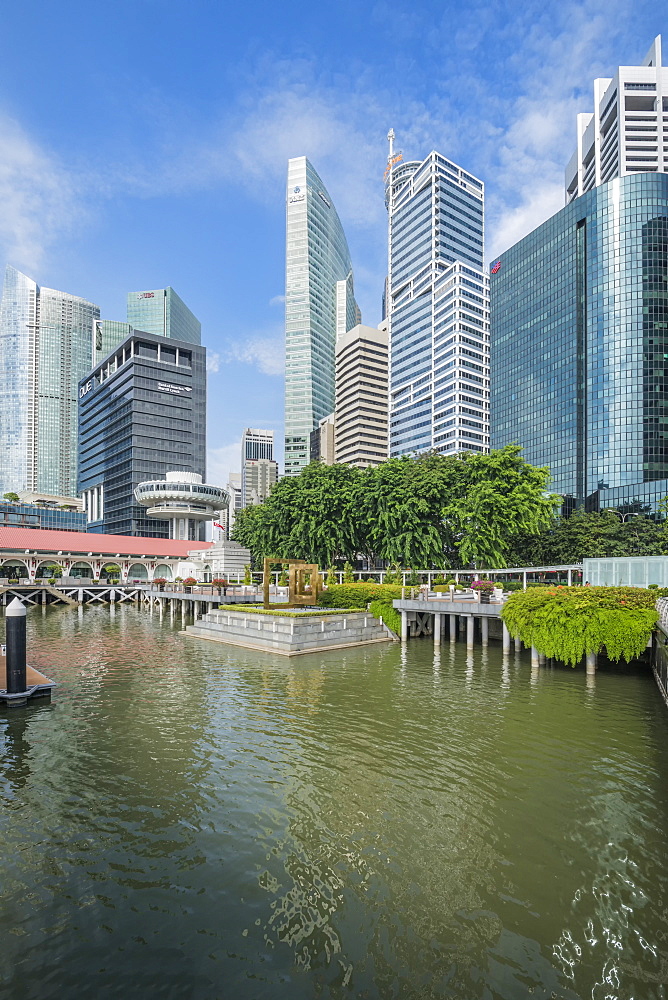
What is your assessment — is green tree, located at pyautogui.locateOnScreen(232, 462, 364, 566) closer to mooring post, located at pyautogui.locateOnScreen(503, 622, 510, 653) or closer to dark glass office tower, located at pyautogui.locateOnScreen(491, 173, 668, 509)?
mooring post, located at pyautogui.locateOnScreen(503, 622, 510, 653)

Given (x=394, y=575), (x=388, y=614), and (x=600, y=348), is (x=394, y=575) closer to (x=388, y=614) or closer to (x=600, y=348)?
(x=388, y=614)

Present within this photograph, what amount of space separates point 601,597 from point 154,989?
26766mm

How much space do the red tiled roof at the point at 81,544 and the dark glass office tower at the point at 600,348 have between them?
96.2 meters

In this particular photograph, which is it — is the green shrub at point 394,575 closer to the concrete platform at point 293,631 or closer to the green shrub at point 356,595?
the green shrub at point 356,595

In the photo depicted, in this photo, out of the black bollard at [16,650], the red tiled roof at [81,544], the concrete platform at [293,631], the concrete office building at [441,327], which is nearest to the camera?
the black bollard at [16,650]

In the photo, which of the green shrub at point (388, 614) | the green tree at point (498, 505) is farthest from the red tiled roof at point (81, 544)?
the green shrub at point (388, 614)

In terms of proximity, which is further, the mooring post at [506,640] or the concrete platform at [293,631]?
the concrete platform at [293,631]

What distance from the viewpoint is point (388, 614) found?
1751 inches

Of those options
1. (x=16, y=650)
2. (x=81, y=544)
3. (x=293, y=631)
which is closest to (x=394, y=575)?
(x=293, y=631)

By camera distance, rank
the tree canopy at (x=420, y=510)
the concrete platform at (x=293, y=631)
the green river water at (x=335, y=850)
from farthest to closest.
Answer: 1. the tree canopy at (x=420, y=510)
2. the concrete platform at (x=293, y=631)
3. the green river water at (x=335, y=850)

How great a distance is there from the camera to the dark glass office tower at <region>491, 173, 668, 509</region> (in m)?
124

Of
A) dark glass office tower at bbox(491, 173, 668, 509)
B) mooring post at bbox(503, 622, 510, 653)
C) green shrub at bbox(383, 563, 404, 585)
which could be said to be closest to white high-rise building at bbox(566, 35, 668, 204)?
dark glass office tower at bbox(491, 173, 668, 509)

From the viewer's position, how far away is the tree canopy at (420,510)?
174 feet

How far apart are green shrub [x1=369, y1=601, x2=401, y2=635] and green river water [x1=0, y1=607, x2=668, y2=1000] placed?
2025cm
